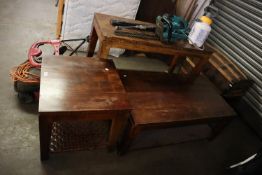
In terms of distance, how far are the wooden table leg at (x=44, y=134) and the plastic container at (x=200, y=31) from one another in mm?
1771

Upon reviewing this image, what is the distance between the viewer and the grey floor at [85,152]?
6.61 feet

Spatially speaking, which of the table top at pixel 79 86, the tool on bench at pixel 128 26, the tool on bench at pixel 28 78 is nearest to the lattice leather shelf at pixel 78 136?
the tool on bench at pixel 28 78

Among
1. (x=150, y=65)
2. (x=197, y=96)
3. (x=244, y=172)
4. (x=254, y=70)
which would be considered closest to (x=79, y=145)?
(x=197, y=96)

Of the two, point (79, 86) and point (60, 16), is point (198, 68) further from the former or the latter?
point (60, 16)

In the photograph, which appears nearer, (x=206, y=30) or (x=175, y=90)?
(x=206, y=30)

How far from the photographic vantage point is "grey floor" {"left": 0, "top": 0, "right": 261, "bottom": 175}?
2.02 m

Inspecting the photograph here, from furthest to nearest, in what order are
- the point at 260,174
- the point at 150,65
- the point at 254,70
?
1. the point at 150,65
2. the point at 254,70
3. the point at 260,174

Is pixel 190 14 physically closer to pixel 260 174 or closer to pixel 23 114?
pixel 260 174

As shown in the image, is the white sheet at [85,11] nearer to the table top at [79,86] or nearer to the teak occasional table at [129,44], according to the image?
the teak occasional table at [129,44]

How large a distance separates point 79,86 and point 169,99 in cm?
99

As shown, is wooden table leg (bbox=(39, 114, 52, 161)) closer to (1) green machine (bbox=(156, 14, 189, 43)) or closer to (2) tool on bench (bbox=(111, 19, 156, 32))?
(2) tool on bench (bbox=(111, 19, 156, 32))

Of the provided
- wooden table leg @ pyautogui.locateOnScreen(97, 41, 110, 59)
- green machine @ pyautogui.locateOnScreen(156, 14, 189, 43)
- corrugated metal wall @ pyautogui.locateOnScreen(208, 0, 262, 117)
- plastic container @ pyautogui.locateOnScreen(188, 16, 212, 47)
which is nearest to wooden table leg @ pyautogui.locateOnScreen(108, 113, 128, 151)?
wooden table leg @ pyautogui.locateOnScreen(97, 41, 110, 59)

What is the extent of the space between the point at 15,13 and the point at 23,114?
2.58 m

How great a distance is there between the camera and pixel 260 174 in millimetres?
2027
